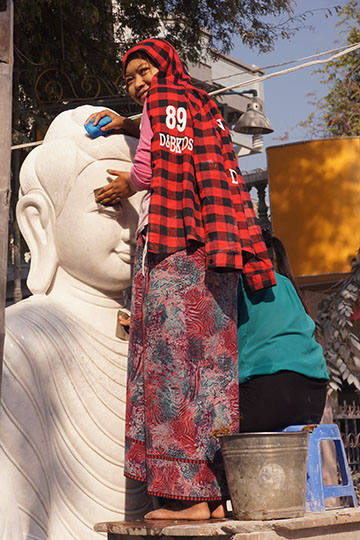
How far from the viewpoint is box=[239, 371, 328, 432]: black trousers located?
2945mm

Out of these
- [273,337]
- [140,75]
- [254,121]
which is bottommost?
[273,337]

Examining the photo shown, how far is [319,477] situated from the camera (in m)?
2.90

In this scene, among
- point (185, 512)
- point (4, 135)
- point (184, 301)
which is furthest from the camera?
point (184, 301)

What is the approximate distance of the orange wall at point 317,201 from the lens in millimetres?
9008

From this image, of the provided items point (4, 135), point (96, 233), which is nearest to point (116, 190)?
point (96, 233)

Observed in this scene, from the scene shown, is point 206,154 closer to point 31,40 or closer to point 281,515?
point 281,515

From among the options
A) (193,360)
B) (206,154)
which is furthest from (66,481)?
(206,154)

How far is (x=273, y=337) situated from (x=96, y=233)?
0.84 m

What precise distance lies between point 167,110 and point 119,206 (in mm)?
559

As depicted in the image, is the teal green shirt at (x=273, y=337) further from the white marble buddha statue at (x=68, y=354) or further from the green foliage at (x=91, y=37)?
the green foliage at (x=91, y=37)

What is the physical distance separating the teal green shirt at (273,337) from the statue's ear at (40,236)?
850mm

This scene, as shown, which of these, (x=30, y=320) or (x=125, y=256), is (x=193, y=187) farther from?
(x=30, y=320)

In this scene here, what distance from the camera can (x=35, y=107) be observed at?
8211 mm

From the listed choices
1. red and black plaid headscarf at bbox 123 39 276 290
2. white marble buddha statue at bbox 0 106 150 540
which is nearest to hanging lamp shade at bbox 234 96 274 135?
white marble buddha statue at bbox 0 106 150 540
